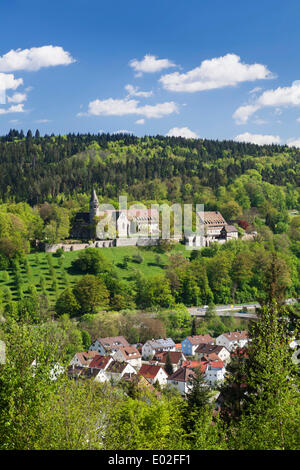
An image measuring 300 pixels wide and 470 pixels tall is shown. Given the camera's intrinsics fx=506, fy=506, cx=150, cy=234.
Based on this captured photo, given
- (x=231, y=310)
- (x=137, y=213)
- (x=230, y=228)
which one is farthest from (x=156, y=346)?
(x=230, y=228)

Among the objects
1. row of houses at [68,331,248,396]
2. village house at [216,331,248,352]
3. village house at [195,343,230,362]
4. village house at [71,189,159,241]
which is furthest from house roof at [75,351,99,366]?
village house at [71,189,159,241]

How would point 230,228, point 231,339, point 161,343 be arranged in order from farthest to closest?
point 230,228 < point 231,339 < point 161,343

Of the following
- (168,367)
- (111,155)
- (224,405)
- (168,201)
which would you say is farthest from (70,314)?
(111,155)

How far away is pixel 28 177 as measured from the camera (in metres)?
94.8

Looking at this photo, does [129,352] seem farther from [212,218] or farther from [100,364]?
[212,218]

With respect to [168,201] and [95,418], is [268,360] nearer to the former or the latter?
[95,418]

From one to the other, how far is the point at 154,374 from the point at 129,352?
235 inches

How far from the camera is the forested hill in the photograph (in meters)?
95.1

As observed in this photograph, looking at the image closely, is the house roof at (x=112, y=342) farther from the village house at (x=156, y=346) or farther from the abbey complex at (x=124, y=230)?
the abbey complex at (x=124, y=230)

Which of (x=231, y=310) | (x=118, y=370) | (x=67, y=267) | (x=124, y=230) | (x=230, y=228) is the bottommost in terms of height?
(x=118, y=370)

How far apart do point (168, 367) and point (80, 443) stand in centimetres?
2930

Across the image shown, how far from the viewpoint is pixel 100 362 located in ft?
125

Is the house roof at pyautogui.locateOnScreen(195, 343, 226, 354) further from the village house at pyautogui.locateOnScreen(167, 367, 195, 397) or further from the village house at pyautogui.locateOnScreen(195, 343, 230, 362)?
the village house at pyautogui.locateOnScreen(167, 367, 195, 397)

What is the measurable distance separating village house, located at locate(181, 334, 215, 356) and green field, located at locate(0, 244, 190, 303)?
12566 millimetres
